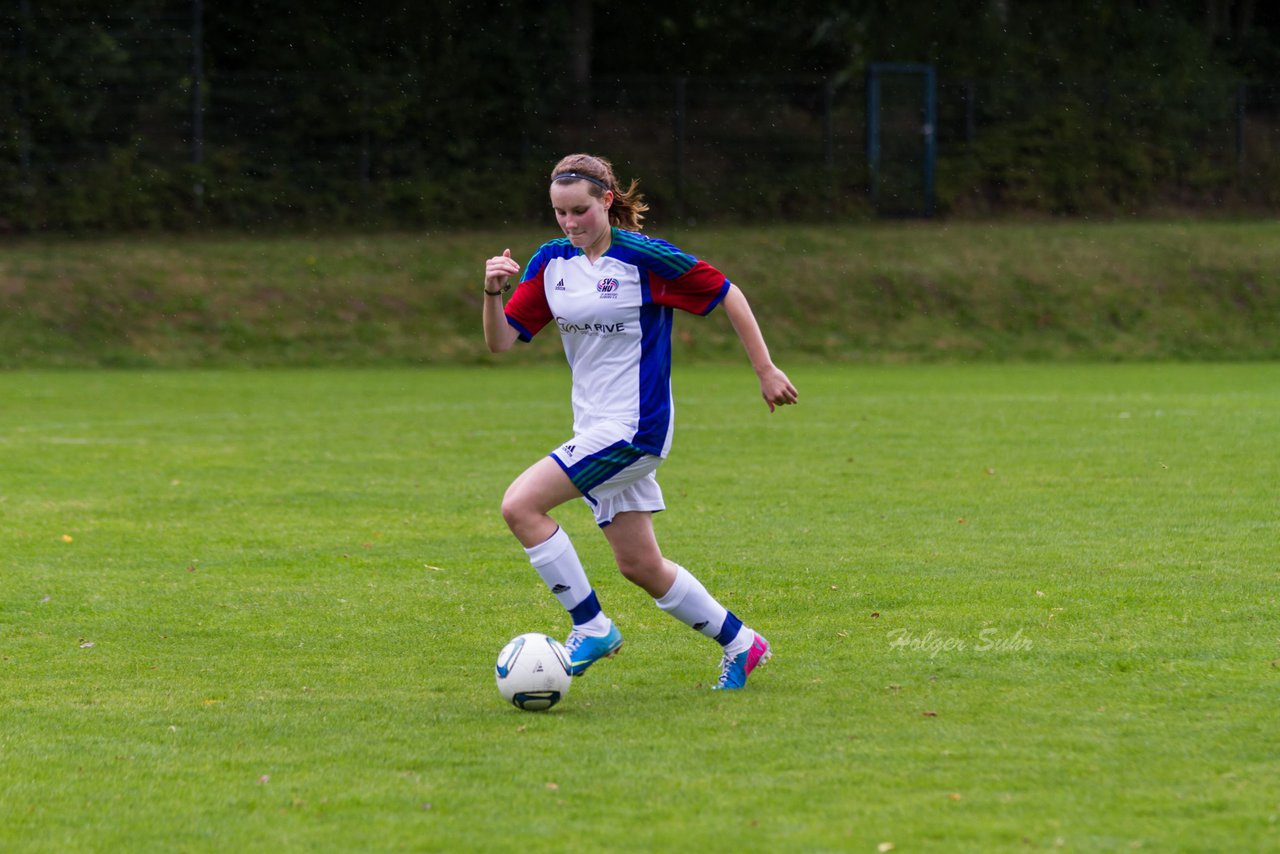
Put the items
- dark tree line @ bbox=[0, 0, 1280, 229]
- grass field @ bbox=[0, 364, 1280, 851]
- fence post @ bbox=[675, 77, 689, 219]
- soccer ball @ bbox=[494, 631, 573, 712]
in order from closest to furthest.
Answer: grass field @ bbox=[0, 364, 1280, 851], soccer ball @ bbox=[494, 631, 573, 712], dark tree line @ bbox=[0, 0, 1280, 229], fence post @ bbox=[675, 77, 689, 219]

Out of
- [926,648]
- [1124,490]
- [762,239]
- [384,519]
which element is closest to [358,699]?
[926,648]

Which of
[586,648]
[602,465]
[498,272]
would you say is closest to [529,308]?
[498,272]

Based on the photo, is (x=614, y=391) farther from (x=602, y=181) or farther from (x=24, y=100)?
(x=24, y=100)

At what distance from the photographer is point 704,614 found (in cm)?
657

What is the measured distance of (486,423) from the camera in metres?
18.0

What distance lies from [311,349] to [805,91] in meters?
13.4

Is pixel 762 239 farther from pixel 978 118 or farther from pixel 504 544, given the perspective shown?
pixel 504 544

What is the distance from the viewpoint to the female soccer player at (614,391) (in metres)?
6.31

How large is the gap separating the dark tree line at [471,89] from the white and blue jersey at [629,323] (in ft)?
91.6

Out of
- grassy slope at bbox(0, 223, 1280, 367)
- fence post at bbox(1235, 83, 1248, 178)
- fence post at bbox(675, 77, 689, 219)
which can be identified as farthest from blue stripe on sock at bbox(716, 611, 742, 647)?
fence post at bbox(1235, 83, 1248, 178)

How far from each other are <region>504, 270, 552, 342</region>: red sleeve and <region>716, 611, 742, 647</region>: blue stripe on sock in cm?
137

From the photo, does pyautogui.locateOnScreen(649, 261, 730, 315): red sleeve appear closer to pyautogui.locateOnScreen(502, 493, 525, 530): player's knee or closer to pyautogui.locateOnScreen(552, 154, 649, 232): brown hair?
pyautogui.locateOnScreen(552, 154, 649, 232): brown hair

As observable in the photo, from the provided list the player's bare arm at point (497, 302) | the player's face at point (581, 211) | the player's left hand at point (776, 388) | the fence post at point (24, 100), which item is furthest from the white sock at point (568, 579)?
the fence post at point (24, 100)

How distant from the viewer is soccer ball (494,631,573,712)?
6117mm
